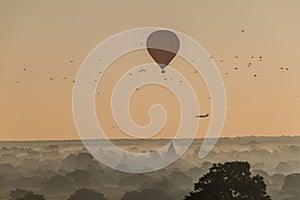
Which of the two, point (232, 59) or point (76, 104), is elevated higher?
point (232, 59)

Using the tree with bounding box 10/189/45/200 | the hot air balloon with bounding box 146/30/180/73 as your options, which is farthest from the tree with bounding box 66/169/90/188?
the hot air balloon with bounding box 146/30/180/73

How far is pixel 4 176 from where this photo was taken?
482 centimetres

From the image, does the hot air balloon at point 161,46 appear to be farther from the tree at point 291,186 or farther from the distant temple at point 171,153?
the tree at point 291,186

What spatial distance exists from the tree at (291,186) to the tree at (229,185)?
12 centimetres

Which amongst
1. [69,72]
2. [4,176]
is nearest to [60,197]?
[4,176]

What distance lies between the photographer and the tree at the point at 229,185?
4723 mm

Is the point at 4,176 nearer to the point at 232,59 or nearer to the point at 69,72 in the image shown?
the point at 69,72

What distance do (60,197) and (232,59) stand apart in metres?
1.30

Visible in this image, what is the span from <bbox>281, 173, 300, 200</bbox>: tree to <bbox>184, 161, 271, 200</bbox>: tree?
12cm

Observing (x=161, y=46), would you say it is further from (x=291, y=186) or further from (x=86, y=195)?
(x=291, y=186)

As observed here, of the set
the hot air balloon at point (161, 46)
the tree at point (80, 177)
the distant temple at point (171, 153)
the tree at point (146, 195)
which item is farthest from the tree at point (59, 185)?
the hot air balloon at point (161, 46)

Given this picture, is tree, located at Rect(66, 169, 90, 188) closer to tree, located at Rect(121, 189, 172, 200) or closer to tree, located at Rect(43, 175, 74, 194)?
tree, located at Rect(43, 175, 74, 194)

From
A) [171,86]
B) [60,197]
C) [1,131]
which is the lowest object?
[60,197]

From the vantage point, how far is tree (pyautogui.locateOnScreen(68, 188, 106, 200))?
4.80 metres
